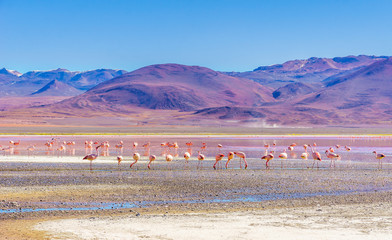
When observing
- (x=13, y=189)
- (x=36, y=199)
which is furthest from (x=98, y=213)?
(x=13, y=189)

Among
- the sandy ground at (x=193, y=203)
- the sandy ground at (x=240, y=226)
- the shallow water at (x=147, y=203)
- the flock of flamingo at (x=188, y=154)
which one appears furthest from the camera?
the flock of flamingo at (x=188, y=154)

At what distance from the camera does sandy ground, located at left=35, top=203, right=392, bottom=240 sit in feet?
33.7

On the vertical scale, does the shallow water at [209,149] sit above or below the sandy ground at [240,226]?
above

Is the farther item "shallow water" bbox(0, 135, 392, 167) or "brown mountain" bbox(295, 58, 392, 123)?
"brown mountain" bbox(295, 58, 392, 123)

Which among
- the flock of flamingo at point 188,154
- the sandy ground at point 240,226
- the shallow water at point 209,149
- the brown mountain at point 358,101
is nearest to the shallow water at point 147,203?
the sandy ground at point 240,226

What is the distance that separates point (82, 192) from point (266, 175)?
790 centimetres

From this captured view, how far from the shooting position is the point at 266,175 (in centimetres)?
2088

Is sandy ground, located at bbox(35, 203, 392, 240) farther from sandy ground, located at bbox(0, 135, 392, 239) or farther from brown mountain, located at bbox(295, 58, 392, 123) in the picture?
brown mountain, located at bbox(295, 58, 392, 123)

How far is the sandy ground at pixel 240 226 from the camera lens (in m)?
10.3

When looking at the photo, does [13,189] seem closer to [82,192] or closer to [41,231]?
[82,192]

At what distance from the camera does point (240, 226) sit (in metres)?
11.0

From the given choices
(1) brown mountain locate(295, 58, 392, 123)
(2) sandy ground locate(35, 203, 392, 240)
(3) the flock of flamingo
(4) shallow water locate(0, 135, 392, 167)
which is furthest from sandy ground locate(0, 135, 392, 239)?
(1) brown mountain locate(295, 58, 392, 123)

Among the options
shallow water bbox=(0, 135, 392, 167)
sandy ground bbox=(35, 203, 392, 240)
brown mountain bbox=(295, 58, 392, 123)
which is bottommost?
sandy ground bbox=(35, 203, 392, 240)

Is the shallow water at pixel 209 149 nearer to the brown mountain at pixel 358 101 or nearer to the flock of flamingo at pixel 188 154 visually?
the flock of flamingo at pixel 188 154
